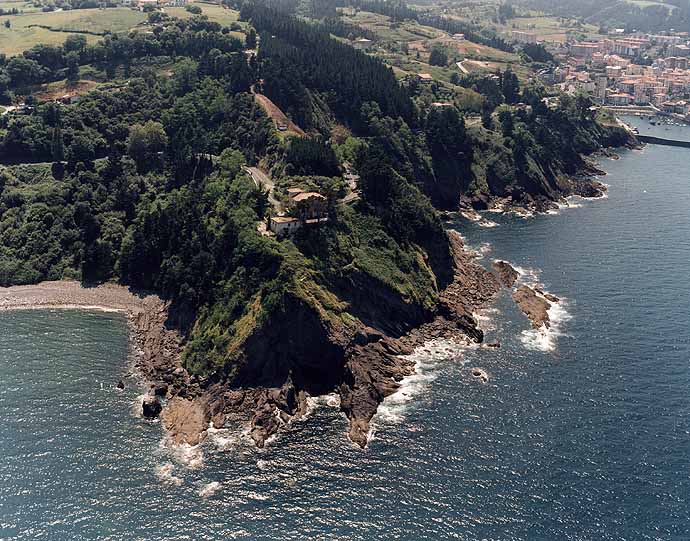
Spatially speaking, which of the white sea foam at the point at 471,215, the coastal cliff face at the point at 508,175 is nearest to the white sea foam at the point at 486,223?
the white sea foam at the point at 471,215

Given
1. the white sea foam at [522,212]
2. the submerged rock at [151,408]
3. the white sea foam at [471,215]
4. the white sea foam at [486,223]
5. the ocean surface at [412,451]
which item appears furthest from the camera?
the white sea foam at [522,212]

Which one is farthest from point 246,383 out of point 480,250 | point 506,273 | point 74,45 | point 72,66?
point 74,45

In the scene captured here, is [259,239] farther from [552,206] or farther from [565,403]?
[552,206]

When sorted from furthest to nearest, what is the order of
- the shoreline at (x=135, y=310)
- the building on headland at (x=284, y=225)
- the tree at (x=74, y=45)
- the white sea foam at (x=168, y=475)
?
the tree at (x=74, y=45), the building on headland at (x=284, y=225), the shoreline at (x=135, y=310), the white sea foam at (x=168, y=475)

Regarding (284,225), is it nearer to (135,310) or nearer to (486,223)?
(135,310)

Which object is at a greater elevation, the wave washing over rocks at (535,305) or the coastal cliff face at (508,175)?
the coastal cliff face at (508,175)

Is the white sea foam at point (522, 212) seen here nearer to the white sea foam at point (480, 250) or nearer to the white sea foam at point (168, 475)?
the white sea foam at point (480, 250)

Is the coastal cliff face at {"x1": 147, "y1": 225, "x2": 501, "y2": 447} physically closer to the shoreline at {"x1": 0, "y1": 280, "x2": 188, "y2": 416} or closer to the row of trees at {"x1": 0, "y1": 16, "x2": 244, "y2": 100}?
the shoreline at {"x1": 0, "y1": 280, "x2": 188, "y2": 416}
